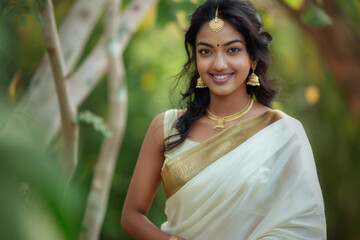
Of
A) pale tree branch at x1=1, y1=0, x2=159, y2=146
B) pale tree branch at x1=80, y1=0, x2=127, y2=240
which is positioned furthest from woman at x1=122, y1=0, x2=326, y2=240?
pale tree branch at x1=80, y1=0, x2=127, y2=240

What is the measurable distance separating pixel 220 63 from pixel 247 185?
1.20ft

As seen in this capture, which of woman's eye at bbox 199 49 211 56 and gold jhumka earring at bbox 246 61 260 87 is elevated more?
woman's eye at bbox 199 49 211 56

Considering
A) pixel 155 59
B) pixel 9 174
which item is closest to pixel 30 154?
pixel 9 174

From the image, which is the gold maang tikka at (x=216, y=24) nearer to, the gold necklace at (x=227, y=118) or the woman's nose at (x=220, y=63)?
the woman's nose at (x=220, y=63)

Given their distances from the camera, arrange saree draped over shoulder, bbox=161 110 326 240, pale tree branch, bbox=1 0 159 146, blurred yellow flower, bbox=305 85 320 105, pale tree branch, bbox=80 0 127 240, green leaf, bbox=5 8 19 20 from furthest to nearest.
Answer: blurred yellow flower, bbox=305 85 320 105 → pale tree branch, bbox=80 0 127 240 → pale tree branch, bbox=1 0 159 146 → green leaf, bbox=5 8 19 20 → saree draped over shoulder, bbox=161 110 326 240

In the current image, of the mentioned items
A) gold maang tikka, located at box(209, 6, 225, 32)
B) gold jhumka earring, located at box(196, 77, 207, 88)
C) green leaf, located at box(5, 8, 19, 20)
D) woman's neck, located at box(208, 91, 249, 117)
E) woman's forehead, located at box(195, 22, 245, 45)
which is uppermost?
green leaf, located at box(5, 8, 19, 20)

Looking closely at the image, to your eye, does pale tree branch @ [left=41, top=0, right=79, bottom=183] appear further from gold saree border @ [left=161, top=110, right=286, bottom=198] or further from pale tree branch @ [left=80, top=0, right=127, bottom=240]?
gold saree border @ [left=161, top=110, right=286, bottom=198]

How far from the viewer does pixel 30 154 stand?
407 mm

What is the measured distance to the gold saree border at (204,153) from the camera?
1562mm

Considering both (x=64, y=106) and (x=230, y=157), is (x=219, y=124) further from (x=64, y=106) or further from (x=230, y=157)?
(x=64, y=106)

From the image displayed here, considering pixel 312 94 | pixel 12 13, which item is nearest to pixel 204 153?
pixel 12 13

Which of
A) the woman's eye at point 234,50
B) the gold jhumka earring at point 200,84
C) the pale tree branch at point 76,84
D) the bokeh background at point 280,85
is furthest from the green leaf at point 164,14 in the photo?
the woman's eye at point 234,50

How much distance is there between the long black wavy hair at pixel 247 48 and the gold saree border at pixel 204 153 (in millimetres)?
63

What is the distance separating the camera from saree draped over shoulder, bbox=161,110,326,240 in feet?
4.75
